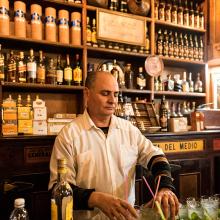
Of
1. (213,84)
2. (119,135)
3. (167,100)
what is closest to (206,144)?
(167,100)

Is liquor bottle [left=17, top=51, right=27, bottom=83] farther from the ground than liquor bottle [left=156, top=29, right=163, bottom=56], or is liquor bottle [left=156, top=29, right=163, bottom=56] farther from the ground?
liquor bottle [left=156, top=29, right=163, bottom=56]

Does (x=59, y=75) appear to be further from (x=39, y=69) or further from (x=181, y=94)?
(x=181, y=94)

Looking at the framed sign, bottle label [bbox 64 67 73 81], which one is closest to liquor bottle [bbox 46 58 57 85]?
bottle label [bbox 64 67 73 81]

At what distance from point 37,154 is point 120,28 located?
5.00 feet

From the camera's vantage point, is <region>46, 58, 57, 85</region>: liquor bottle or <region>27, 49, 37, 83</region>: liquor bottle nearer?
<region>27, 49, 37, 83</region>: liquor bottle

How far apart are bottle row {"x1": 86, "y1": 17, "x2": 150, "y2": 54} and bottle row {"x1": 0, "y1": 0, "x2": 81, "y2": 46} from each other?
139 millimetres

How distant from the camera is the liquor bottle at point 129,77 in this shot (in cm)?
306

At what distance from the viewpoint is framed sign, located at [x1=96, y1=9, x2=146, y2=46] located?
2.74m

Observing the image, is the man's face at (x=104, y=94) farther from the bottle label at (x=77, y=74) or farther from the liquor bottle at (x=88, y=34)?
the liquor bottle at (x=88, y=34)

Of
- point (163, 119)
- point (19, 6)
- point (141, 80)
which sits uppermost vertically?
point (19, 6)

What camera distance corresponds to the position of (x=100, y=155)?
1.60 m

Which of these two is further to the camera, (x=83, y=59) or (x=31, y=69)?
(x=83, y=59)

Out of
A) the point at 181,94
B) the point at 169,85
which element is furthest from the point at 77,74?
the point at 181,94

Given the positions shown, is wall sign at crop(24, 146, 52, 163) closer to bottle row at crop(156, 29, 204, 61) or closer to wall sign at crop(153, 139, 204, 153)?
wall sign at crop(153, 139, 204, 153)
